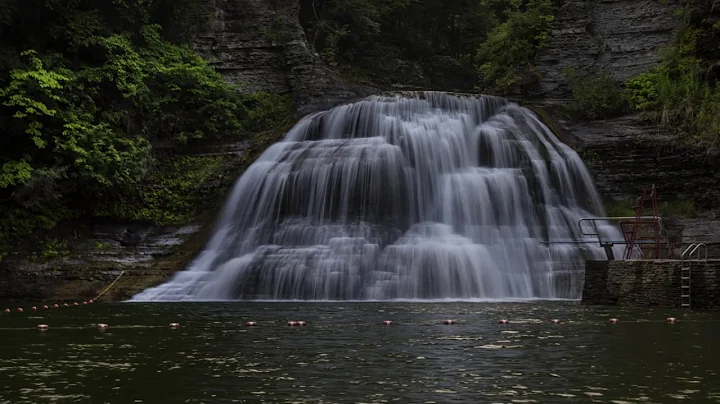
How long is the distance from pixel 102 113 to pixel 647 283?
19.6 m

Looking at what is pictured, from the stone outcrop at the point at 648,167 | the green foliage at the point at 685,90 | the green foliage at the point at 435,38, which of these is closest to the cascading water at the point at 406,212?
the stone outcrop at the point at 648,167

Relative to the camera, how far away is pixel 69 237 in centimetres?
2738

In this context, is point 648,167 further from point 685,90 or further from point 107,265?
point 107,265

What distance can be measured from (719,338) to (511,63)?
26713 millimetres

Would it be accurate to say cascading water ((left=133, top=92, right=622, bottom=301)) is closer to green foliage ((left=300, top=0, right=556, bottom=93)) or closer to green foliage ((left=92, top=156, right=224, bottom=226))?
green foliage ((left=92, top=156, right=224, bottom=226))

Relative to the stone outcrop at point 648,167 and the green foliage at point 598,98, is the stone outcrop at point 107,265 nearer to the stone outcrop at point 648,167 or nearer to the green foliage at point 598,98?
the stone outcrop at point 648,167

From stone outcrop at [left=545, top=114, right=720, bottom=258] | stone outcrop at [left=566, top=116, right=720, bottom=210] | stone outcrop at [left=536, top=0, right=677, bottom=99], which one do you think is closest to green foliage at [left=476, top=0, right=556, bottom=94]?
stone outcrop at [left=536, top=0, right=677, bottom=99]

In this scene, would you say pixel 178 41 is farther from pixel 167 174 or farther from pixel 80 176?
pixel 80 176

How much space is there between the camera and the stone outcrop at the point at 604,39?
3450 cm

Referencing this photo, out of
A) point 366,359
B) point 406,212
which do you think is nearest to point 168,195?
point 406,212

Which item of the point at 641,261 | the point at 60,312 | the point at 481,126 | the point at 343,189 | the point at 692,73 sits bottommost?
the point at 60,312

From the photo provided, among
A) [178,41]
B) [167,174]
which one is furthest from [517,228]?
[178,41]

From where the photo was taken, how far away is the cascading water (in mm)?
23328

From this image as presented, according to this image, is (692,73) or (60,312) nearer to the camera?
(60,312)
